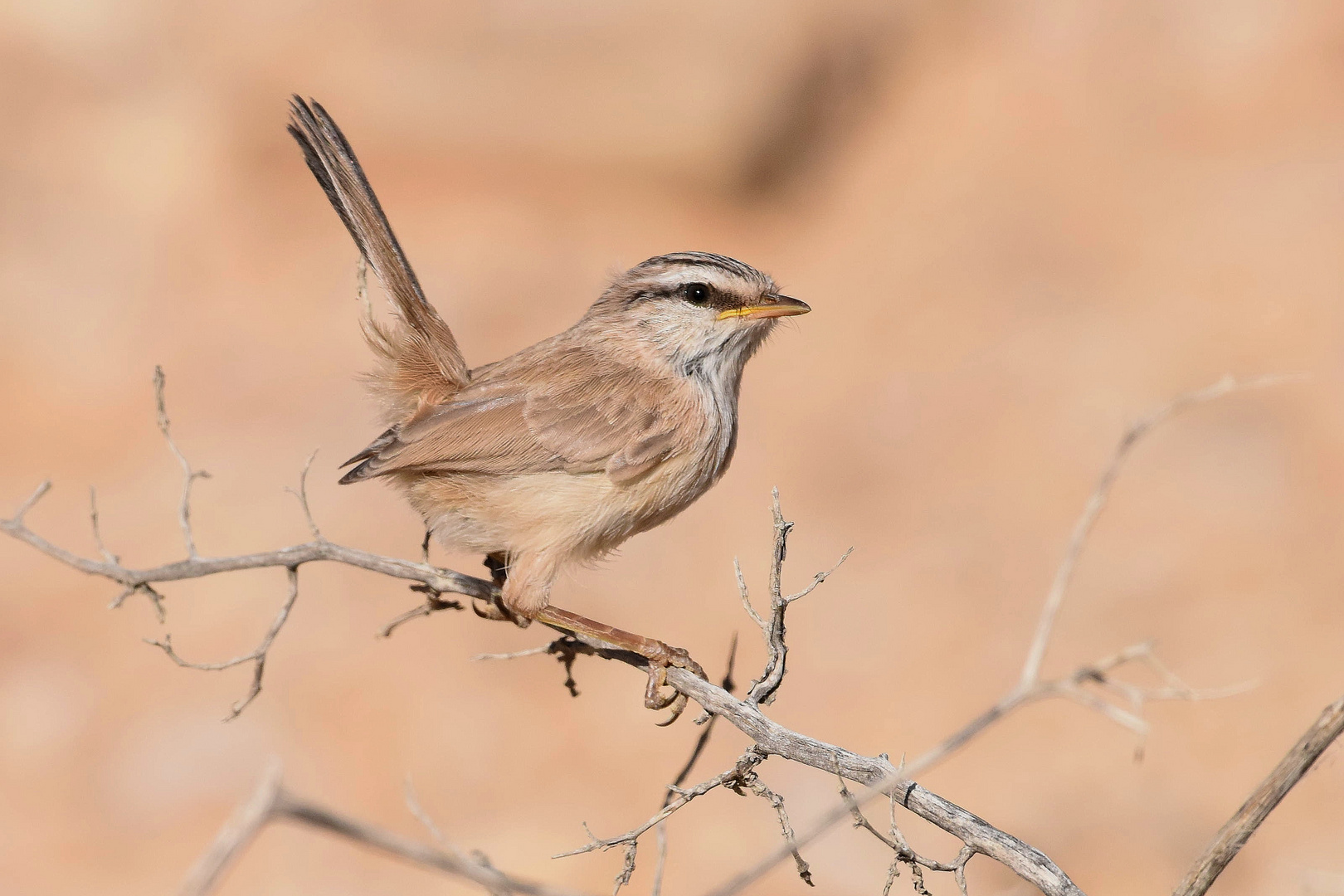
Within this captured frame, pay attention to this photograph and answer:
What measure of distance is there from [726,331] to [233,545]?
350 inches

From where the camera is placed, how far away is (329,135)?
4668 mm

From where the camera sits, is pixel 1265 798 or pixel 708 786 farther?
pixel 708 786

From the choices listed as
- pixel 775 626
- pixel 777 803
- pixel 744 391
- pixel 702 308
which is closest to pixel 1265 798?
pixel 777 803

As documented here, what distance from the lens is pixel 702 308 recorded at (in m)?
4.86

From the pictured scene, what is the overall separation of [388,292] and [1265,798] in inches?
144

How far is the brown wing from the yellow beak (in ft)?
1.24

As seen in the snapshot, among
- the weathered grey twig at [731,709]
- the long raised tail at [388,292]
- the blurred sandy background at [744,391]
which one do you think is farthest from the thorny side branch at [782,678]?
the blurred sandy background at [744,391]

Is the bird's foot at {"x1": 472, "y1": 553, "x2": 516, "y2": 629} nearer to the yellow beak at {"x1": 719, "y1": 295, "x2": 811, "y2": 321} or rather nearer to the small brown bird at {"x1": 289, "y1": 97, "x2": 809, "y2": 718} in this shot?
the small brown bird at {"x1": 289, "y1": 97, "x2": 809, "y2": 718}

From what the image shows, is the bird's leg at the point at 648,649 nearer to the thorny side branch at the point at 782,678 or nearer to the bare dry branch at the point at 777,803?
the thorny side branch at the point at 782,678

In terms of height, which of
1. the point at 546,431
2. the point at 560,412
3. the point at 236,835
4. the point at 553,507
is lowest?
the point at 236,835

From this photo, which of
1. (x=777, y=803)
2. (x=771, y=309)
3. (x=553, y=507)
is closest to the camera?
(x=777, y=803)

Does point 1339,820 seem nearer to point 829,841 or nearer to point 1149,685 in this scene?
point 1149,685

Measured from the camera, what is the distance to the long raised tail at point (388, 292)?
15.3ft

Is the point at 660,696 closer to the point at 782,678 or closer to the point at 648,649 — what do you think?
the point at 648,649
